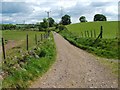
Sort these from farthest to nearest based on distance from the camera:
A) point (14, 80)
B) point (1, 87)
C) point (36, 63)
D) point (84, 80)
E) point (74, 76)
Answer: point (36, 63), point (74, 76), point (84, 80), point (14, 80), point (1, 87)

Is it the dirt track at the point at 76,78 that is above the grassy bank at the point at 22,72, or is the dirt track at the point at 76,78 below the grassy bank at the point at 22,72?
below

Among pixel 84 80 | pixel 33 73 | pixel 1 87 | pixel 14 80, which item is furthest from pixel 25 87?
Result: pixel 84 80

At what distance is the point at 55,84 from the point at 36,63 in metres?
3.23

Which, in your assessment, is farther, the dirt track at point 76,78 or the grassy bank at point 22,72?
the dirt track at point 76,78

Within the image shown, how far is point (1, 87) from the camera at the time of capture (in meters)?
10.1

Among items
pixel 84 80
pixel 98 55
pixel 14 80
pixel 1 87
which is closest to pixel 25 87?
pixel 14 80

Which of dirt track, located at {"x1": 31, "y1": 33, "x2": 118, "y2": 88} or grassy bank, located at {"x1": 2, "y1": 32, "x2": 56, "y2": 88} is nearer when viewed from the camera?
grassy bank, located at {"x1": 2, "y1": 32, "x2": 56, "y2": 88}

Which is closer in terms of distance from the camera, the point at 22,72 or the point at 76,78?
the point at 22,72

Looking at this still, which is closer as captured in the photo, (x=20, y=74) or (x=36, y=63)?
(x=20, y=74)

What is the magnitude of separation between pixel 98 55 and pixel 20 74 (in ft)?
43.3

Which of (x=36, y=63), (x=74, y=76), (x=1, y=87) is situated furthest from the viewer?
(x=36, y=63)

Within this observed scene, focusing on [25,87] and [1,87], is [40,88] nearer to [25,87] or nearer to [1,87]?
[25,87]

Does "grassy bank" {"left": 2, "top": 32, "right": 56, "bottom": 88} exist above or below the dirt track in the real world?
above

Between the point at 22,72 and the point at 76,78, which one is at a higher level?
the point at 22,72
